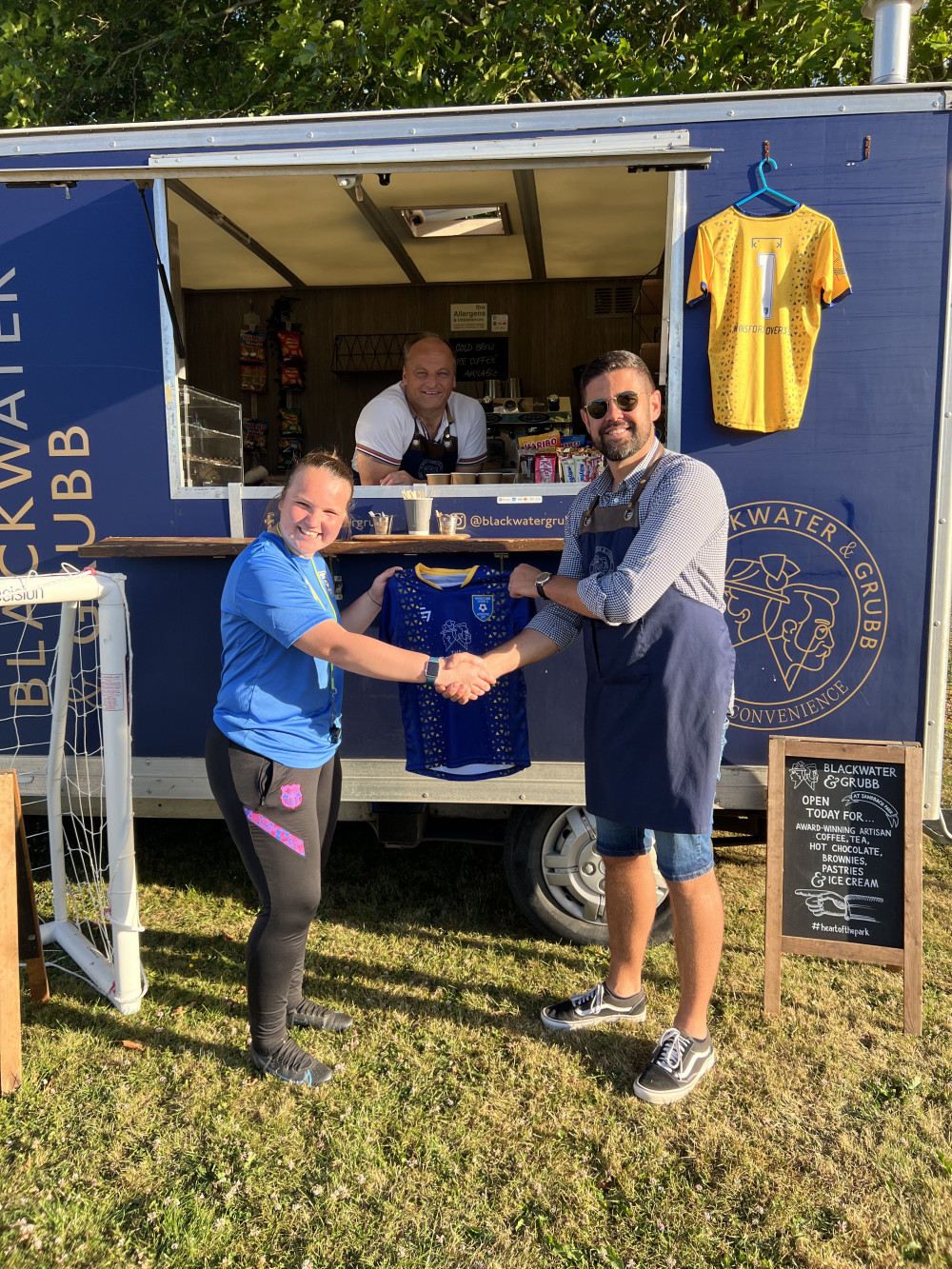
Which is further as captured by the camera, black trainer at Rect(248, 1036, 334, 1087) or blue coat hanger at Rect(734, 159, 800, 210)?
blue coat hanger at Rect(734, 159, 800, 210)

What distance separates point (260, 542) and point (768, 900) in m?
1.99

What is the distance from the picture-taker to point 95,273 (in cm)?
317

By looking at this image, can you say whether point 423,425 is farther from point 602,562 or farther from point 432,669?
point 432,669

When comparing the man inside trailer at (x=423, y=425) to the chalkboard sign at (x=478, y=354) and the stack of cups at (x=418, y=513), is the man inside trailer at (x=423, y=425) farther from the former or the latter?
the chalkboard sign at (x=478, y=354)

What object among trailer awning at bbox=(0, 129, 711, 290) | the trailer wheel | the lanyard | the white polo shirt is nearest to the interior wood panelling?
trailer awning at bbox=(0, 129, 711, 290)

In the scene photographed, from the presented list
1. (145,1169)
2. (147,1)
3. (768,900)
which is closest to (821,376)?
(768,900)

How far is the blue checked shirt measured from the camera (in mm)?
2365

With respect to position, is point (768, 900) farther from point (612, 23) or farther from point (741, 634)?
point (612, 23)

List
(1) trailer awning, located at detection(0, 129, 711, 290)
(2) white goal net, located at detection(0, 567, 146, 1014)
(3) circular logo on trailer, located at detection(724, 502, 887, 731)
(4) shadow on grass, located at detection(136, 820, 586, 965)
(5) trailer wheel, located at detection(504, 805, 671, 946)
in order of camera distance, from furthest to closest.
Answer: (4) shadow on grass, located at detection(136, 820, 586, 965), (5) trailer wheel, located at detection(504, 805, 671, 946), (3) circular logo on trailer, located at detection(724, 502, 887, 731), (1) trailer awning, located at detection(0, 129, 711, 290), (2) white goal net, located at detection(0, 567, 146, 1014)

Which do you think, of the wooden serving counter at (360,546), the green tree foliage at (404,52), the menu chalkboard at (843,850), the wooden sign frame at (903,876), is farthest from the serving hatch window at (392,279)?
the green tree foliage at (404,52)

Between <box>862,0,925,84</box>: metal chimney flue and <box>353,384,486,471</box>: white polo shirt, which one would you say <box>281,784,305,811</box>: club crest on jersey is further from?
<box>862,0,925,84</box>: metal chimney flue

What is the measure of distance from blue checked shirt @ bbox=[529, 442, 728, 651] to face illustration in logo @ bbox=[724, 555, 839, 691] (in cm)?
54

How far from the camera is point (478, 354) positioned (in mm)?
6086

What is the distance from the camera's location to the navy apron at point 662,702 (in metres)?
2.44
